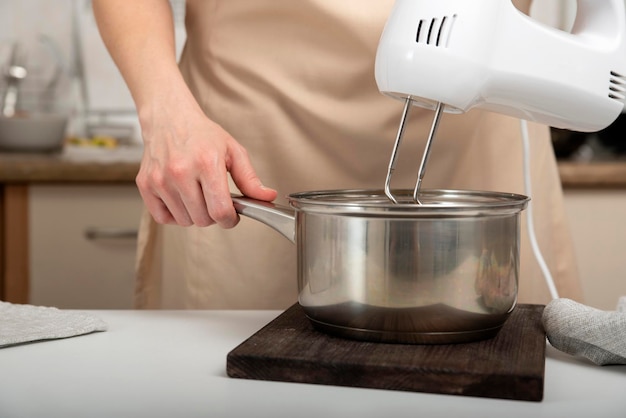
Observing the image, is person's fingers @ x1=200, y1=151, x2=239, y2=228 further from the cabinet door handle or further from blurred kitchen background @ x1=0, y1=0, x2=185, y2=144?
blurred kitchen background @ x1=0, y1=0, x2=185, y2=144

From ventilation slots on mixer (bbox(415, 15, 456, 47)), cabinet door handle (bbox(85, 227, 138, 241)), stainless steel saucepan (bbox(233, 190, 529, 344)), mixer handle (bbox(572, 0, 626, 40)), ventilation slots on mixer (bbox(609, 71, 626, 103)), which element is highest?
Answer: mixer handle (bbox(572, 0, 626, 40))

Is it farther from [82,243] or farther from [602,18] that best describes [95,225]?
[602,18]

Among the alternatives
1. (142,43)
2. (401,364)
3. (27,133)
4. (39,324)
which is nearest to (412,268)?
(401,364)

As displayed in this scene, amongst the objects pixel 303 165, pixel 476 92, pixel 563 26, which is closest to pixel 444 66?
pixel 476 92

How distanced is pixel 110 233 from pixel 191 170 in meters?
1.18

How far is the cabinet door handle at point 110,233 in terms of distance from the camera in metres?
1.91

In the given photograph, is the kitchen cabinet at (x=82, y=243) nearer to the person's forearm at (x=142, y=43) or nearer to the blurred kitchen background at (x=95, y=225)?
the blurred kitchen background at (x=95, y=225)

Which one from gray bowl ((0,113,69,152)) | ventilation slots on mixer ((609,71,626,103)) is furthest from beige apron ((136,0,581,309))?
gray bowl ((0,113,69,152))

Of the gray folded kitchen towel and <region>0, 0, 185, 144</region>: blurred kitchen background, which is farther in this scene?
<region>0, 0, 185, 144</region>: blurred kitchen background

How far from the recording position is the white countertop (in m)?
0.56

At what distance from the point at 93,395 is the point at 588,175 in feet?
4.74

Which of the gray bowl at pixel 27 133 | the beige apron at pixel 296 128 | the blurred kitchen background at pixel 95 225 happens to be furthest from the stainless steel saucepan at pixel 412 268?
the gray bowl at pixel 27 133

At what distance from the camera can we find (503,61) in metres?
0.65

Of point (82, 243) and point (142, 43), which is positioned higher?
point (142, 43)
